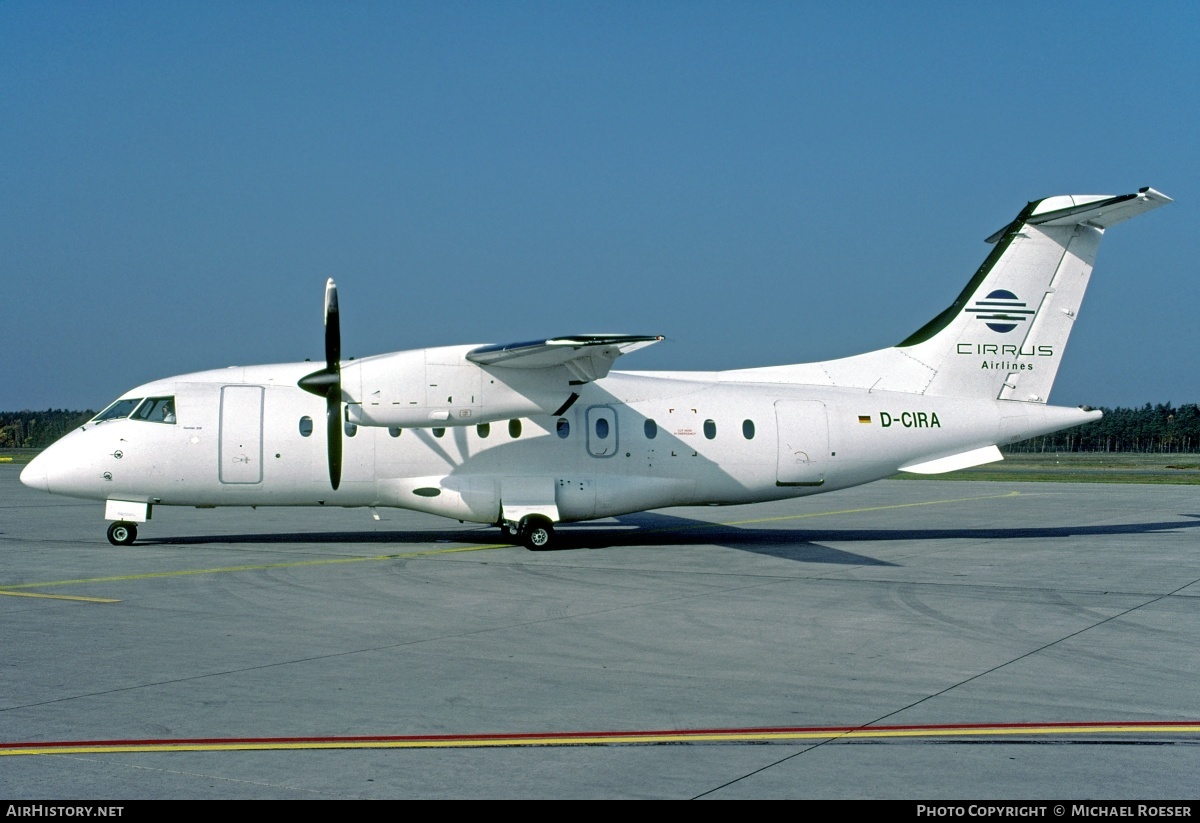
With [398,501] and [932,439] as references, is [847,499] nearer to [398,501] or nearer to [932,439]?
[932,439]

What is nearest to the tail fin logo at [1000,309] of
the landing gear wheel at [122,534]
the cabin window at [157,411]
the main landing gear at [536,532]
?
the main landing gear at [536,532]

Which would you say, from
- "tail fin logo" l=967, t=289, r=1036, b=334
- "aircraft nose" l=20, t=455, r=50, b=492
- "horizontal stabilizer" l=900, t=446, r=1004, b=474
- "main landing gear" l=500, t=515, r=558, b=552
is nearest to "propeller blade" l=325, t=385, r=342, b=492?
"main landing gear" l=500, t=515, r=558, b=552

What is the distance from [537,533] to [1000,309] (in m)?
11.5

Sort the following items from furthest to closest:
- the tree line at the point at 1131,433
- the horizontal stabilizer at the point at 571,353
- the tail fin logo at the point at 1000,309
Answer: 1. the tree line at the point at 1131,433
2. the tail fin logo at the point at 1000,309
3. the horizontal stabilizer at the point at 571,353

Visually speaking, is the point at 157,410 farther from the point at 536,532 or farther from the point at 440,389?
the point at 536,532

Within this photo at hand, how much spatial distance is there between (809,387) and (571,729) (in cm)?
1578

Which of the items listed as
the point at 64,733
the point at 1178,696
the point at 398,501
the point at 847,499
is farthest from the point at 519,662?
the point at 847,499

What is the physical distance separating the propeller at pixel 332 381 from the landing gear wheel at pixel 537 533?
13.0ft

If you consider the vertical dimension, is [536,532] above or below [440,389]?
below

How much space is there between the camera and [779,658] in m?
10.2

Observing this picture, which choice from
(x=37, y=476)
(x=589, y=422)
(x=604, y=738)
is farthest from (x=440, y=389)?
(x=604, y=738)

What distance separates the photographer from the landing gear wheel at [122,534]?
2056 centimetres

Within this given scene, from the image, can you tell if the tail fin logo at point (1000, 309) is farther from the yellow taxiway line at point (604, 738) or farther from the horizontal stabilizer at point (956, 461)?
the yellow taxiway line at point (604, 738)

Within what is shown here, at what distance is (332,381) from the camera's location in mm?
17969
